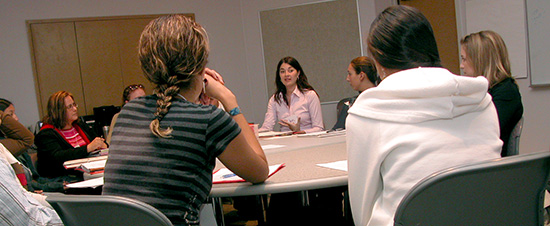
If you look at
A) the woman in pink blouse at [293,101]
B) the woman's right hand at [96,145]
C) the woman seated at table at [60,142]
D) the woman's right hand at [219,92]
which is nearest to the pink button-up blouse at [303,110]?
the woman in pink blouse at [293,101]

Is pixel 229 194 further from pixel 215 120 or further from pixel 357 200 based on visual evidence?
pixel 357 200

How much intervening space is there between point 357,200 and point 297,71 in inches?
129

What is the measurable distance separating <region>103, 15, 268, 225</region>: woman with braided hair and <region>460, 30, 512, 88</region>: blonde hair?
5.79ft

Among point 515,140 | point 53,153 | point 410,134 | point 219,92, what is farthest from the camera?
point 53,153

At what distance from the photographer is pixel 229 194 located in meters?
1.45

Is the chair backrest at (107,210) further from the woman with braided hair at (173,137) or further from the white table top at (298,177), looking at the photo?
the white table top at (298,177)

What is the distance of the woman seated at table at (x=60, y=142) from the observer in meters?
3.31

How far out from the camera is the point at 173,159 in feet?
4.04

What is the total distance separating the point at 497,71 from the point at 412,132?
5.56 feet

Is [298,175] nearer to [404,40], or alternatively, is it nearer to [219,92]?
[219,92]

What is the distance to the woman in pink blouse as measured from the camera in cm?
424

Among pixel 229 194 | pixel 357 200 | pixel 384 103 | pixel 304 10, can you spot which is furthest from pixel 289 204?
pixel 304 10

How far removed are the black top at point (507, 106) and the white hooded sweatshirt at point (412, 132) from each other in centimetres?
118

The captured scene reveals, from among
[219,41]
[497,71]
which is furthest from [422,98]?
[219,41]
